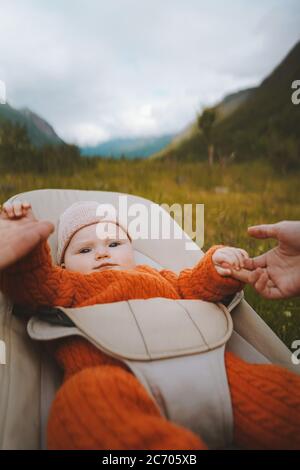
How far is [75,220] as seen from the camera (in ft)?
3.91

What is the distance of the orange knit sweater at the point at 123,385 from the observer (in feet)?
2.15

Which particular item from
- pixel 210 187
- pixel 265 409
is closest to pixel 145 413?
pixel 265 409

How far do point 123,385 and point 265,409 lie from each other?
0.86ft

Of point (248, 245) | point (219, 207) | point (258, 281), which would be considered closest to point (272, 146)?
point (219, 207)

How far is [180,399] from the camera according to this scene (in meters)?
0.77

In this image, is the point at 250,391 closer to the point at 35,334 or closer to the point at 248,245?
the point at 35,334

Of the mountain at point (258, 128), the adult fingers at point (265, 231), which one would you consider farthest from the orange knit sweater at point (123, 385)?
the mountain at point (258, 128)

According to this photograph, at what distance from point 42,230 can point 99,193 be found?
2.16ft

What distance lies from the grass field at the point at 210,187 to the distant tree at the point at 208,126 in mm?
99

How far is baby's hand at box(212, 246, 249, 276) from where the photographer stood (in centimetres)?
99

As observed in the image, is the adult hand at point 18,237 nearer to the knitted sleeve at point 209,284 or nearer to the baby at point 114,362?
the baby at point 114,362

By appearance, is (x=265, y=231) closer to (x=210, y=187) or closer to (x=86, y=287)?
(x=86, y=287)
